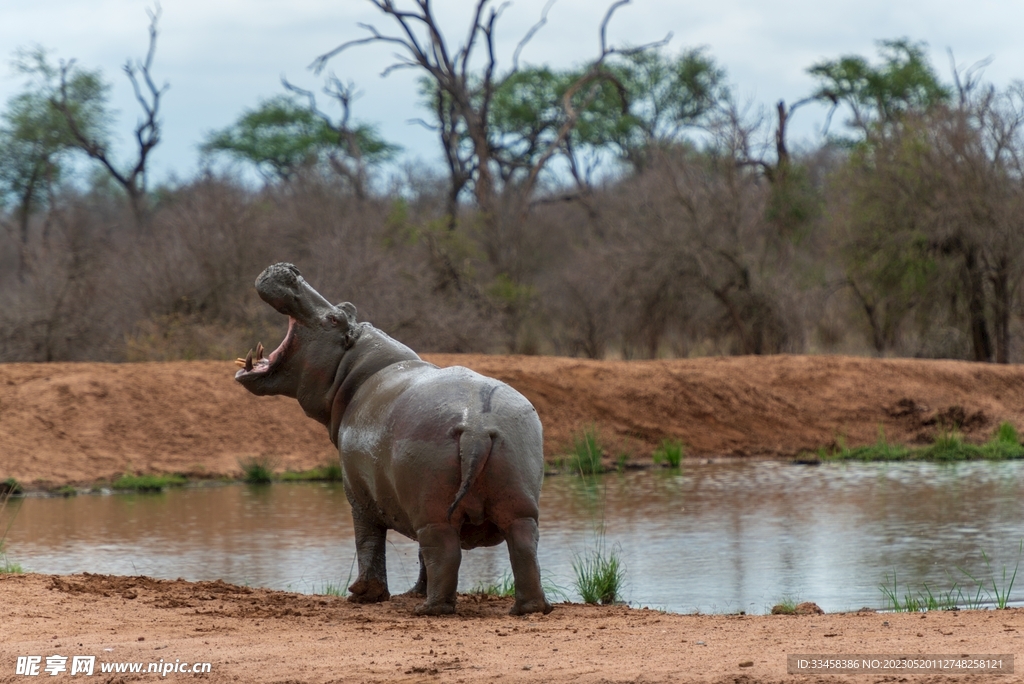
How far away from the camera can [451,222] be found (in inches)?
1200

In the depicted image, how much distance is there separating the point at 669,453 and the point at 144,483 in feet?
21.6

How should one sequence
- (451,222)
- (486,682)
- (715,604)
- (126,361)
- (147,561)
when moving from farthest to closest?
(451,222)
(126,361)
(147,561)
(715,604)
(486,682)

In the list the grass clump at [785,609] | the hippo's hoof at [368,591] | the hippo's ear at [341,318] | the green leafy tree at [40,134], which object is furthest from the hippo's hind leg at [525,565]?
the green leafy tree at [40,134]

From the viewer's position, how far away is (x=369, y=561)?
700 cm

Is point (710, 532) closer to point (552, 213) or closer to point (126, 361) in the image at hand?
point (126, 361)

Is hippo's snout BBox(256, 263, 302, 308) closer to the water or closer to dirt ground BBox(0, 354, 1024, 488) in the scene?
the water

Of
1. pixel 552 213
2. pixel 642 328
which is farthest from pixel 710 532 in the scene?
pixel 552 213

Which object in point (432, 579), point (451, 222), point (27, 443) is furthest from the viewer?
point (451, 222)

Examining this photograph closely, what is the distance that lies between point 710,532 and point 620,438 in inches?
262

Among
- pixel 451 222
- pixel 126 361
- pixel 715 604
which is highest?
pixel 451 222

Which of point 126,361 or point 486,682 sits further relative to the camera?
point 126,361

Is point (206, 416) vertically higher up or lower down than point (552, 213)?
lower down

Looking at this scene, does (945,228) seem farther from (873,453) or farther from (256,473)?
(256,473)

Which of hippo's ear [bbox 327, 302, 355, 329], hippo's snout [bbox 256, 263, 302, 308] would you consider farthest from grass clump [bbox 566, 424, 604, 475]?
hippo's snout [bbox 256, 263, 302, 308]
